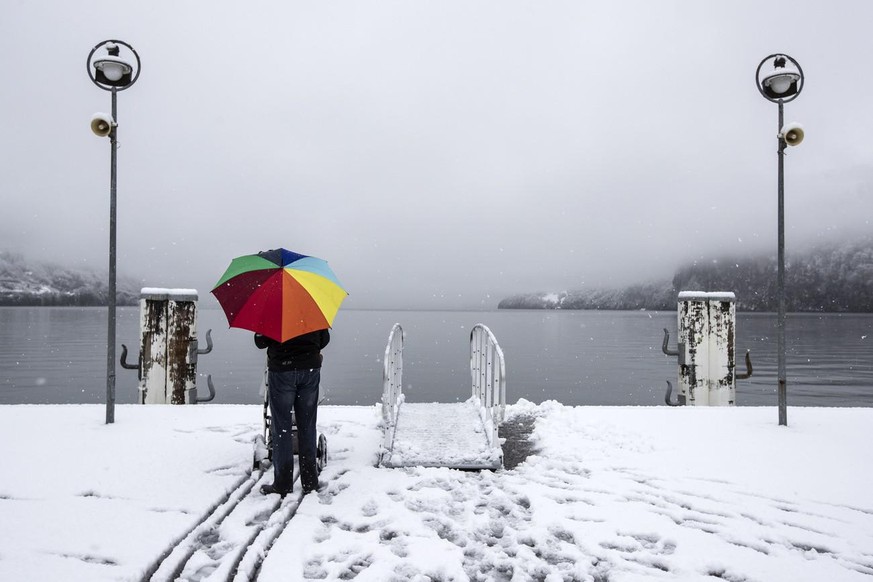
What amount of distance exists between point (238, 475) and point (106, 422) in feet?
9.52

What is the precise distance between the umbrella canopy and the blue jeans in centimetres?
59

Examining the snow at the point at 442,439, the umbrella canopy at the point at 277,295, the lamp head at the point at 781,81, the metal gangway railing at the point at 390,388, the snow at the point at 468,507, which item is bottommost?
the snow at the point at 468,507

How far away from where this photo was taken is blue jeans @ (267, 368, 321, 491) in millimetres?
4449

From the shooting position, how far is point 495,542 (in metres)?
3.68

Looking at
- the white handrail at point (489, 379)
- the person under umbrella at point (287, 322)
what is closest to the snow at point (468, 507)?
the person under umbrella at point (287, 322)

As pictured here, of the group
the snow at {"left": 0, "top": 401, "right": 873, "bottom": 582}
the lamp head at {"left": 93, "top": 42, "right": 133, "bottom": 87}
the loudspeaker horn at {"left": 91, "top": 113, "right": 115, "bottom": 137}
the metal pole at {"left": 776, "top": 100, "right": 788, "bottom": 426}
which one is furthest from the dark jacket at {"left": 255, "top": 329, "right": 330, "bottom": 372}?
the metal pole at {"left": 776, "top": 100, "right": 788, "bottom": 426}

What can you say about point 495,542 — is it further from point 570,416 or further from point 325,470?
point 570,416

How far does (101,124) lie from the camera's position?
620cm

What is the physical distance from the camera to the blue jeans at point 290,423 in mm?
4449

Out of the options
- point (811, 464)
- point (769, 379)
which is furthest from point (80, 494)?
point (769, 379)

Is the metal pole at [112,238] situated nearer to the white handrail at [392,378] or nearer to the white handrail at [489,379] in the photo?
the white handrail at [392,378]

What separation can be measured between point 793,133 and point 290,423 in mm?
6545

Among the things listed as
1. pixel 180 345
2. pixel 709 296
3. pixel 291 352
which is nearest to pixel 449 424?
pixel 291 352

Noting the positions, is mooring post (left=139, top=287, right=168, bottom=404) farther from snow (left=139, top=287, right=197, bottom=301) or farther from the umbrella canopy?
the umbrella canopy
